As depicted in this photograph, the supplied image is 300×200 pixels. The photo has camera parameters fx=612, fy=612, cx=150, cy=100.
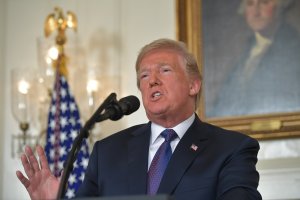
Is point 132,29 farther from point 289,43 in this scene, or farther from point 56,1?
point 289,43

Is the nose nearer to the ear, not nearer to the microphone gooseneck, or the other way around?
the ear

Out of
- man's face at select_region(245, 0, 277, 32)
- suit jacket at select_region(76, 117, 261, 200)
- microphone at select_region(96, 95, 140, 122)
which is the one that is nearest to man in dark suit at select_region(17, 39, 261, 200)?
suit jacket at select_region(76, 117, 261, 200)

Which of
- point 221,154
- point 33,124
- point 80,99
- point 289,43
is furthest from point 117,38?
point 221,154

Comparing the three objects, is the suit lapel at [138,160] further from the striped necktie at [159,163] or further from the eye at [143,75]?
the eye at [143,75]

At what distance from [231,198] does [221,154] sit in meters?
0.32

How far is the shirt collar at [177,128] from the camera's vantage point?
3.16 metres

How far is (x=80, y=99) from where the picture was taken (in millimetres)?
6496

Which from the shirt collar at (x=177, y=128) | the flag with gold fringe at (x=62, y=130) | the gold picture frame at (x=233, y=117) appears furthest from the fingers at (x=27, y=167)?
the gold picture frame at (x=233, y=117)

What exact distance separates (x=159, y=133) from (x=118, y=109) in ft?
2.53

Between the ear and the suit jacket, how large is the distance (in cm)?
23

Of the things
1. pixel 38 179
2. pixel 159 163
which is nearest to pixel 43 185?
pixel 38 179

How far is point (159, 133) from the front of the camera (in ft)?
10.4

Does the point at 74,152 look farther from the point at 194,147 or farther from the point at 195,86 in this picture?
the point at 195,86

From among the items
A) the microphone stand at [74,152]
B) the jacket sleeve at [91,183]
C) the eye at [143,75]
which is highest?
the eye at [143,75]
